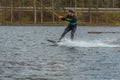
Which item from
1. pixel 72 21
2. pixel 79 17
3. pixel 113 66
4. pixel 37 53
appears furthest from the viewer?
pixel 79 17

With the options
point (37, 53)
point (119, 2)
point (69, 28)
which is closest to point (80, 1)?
point (119, 2)

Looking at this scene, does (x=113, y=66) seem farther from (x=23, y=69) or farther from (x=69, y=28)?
(x=69, y=28)

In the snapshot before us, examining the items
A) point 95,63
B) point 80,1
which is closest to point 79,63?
point 95,63

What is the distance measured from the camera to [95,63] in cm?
2473

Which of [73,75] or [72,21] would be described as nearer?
[73,75]

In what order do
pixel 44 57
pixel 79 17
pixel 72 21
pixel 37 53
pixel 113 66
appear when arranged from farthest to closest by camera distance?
pixel 79 17, pixel 72 21, pixel 37 53, pixel 44 57, pixel 113 66

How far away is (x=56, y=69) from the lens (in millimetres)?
22297

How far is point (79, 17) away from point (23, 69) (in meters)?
87.7

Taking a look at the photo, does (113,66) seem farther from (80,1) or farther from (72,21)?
(80,1)

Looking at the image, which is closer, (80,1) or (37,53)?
(37,53)

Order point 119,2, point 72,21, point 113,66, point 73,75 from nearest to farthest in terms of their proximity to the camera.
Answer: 1. point 73,75
2. point 113,66
3. point 72,21
4. point 119,2

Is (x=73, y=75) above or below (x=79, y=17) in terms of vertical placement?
above

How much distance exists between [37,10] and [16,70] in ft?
297

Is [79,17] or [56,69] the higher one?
[56,69]
